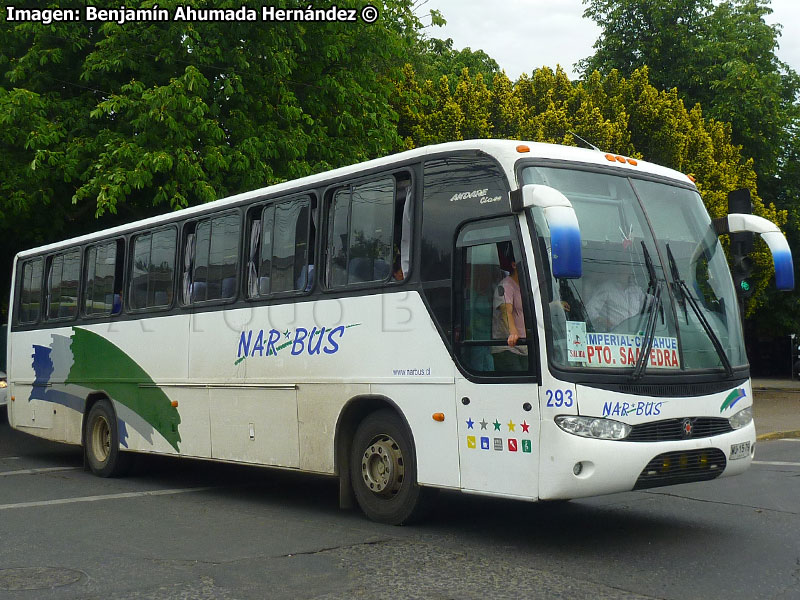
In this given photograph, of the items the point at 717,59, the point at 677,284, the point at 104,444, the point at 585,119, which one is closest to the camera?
the point at 677,284

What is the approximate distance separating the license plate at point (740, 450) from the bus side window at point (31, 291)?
11046 millimetres

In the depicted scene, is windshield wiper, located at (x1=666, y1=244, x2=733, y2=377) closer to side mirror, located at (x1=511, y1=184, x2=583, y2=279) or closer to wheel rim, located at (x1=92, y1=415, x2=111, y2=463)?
Answer: side mirror, located at (x1=511, y1=184, x2=583, y2=279)

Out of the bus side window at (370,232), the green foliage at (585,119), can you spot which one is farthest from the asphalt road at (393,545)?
the green foliage at (585,119)

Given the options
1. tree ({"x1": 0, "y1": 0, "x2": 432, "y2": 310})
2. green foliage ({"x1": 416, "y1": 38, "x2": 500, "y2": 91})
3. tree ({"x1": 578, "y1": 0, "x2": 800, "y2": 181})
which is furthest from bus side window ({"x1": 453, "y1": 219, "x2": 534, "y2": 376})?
tree ({"x1": 578, "y1": 0, "x2": 800, "y2": 181})

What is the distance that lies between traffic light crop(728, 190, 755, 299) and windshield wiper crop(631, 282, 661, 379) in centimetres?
127

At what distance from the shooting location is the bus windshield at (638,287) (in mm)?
7547

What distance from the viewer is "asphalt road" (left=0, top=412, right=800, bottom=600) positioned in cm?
648

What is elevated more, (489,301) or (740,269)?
(740,269)

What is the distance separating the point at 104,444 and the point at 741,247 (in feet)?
28.3

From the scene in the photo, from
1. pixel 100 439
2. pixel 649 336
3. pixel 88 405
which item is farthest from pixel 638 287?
pixel 88 405

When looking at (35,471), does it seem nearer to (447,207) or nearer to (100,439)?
(100,439)

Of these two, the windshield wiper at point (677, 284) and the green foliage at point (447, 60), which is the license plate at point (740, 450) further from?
the green foliage at point (447, 60)

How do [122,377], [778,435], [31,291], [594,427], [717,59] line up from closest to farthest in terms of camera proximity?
[594,427], [122,377], [31,291], [778,435], [717,59]

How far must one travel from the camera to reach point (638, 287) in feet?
25.8
